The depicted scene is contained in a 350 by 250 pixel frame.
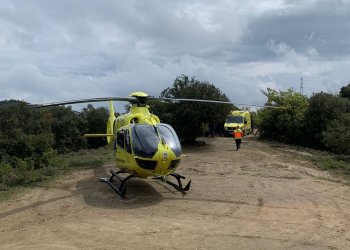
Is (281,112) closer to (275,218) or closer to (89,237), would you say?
(275,218)

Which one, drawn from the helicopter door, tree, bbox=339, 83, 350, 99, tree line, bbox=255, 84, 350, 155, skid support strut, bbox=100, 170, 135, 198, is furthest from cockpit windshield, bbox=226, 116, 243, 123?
the helicopter door

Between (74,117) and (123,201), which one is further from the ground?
(74,117)

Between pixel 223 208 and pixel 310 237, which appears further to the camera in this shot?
pixel 223 208

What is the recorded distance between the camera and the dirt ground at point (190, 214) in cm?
903

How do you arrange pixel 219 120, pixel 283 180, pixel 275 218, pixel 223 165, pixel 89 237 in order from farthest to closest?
pixel 219 120
pixel 223 165
pixel 283 180
pixel 275 218
pixel 89 237

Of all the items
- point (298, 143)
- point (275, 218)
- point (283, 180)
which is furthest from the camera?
point (298, 143)

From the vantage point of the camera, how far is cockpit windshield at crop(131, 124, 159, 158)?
12.3 m

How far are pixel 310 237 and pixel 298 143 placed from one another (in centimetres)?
2496

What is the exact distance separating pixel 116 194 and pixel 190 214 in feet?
10.8

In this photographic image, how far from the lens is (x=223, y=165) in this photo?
19.8 meters

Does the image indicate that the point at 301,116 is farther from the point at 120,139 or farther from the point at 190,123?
the point at 120,139

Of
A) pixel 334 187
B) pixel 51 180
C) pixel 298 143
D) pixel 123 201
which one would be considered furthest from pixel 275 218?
pixel 298 143

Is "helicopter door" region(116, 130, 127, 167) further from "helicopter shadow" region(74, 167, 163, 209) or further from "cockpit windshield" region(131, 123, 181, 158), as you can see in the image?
"helicopter shadow" region(74, 167, 163, 209)

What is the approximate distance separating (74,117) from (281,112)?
18869 mm
